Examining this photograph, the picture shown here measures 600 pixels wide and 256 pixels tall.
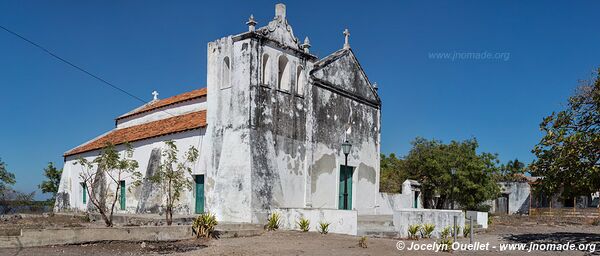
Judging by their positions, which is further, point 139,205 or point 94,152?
point 94,152

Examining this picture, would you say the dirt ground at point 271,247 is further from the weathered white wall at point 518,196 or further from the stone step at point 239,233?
the weathered white wall at point 518,196

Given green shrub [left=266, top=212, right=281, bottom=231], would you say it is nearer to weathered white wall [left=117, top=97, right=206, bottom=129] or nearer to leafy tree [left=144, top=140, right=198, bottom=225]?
leafy tree [left=144, top=140, right=198, bottom=225]

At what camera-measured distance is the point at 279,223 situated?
753 inches

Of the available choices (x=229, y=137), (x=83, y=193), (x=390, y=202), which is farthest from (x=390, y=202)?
(x=83, y=193)

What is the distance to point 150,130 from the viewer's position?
2539 cm

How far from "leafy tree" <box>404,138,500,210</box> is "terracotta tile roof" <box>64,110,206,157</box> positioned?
573 inches

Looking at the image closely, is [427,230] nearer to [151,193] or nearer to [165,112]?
[151,193]

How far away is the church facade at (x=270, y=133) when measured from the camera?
1948 cm

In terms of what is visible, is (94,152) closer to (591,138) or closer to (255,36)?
(255,36)

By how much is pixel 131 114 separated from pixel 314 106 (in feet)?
42.2

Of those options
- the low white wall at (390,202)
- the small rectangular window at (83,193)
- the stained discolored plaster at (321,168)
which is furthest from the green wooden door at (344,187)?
the small rectangular window at (83,193)

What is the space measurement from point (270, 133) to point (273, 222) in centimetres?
332

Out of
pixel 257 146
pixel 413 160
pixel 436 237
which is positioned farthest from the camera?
pixel 413 160

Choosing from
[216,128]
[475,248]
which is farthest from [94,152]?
[475,248]
